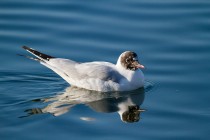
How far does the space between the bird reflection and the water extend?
23mm

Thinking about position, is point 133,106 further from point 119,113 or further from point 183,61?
point 183,61

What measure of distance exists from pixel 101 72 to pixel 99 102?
35.6 inches

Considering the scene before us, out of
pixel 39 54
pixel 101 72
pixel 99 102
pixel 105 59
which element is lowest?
pixel 99 102

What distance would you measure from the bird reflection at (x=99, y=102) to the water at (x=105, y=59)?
2cm

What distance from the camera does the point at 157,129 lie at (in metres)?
12.3

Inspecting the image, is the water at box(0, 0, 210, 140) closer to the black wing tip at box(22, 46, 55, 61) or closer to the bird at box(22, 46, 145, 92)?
the bird at box(22, 46, 145, 92)

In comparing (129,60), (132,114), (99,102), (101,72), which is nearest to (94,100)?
(99,102)

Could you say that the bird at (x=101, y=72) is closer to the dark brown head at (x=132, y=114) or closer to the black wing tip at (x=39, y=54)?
Answer: the black wing tip at (x=39, y=54)

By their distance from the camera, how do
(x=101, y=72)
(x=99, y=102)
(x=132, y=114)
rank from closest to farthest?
(x=132, y=114) → (x=99, y=102) → (x=101, y=72)

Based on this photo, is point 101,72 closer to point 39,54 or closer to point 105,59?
point 105,59

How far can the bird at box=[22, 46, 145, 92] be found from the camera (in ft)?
48.0

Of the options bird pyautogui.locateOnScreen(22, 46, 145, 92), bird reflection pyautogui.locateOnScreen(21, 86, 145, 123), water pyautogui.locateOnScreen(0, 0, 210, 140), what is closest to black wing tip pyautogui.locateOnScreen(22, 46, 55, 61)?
bird pyautogui.locateOnScreen(22, 46, 145, 92)

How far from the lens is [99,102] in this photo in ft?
45.9

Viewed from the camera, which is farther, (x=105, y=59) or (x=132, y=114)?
(x=105, y=59)
